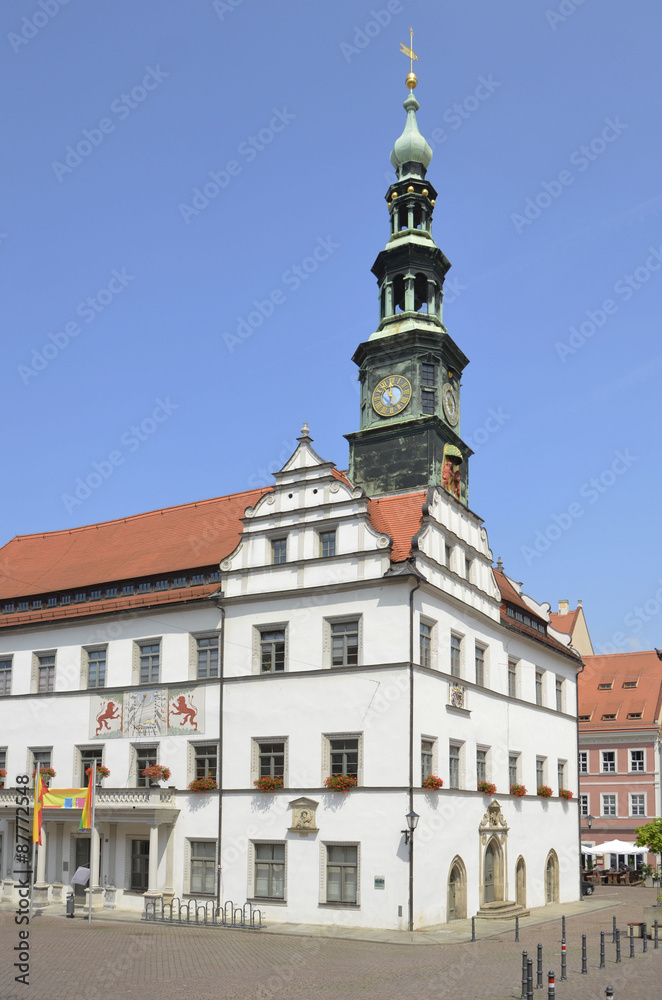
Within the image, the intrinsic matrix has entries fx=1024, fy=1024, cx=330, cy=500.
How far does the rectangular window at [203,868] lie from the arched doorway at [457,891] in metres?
7.93

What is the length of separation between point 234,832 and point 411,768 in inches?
276

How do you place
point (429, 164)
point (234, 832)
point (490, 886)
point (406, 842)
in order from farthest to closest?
point (429, 164) < point (490, 886) < point (234, 832) < point (406, 842)

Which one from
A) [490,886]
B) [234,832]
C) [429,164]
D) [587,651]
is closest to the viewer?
[234,832]

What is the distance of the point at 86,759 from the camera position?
38.9 metres

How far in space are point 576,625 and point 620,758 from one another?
19216mm

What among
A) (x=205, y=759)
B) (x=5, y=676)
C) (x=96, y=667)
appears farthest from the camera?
(x=5, y=676)

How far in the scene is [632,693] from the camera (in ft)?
228

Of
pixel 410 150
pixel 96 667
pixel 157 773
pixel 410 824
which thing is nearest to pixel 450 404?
pixel 410 150

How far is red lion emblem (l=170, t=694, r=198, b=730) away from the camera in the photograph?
36.7 metres

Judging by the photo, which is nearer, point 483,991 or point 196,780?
point 483,991

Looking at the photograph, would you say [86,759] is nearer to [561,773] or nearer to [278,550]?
[278,550]

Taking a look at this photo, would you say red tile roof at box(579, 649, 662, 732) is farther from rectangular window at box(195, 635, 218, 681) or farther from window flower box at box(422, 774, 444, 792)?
rectangular window at box(195, 635, 218, 681)

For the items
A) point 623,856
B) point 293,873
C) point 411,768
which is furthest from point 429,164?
point 623,856

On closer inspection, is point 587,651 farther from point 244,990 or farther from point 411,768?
point 244,990
